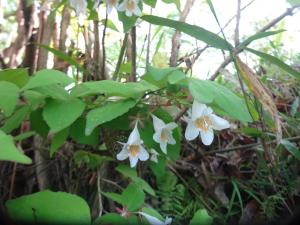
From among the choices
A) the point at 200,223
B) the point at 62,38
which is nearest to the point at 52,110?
the point at 200,223

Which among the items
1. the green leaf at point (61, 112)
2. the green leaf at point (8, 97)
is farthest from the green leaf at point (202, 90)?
the green leaf at point (8, 97)

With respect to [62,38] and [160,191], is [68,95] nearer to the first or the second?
[160,191]

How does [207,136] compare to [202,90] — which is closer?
[202,90]

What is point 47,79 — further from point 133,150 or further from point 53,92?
point 133,150

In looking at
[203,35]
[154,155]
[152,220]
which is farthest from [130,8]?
[152,220]

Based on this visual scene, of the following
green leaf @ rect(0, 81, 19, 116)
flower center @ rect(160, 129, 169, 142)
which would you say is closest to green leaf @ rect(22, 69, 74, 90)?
green leaf @ rect(0, 81, 19, 116)

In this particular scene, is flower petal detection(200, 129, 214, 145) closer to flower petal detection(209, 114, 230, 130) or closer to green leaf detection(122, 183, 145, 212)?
flower petal detection(209, 114, 230, 130)
